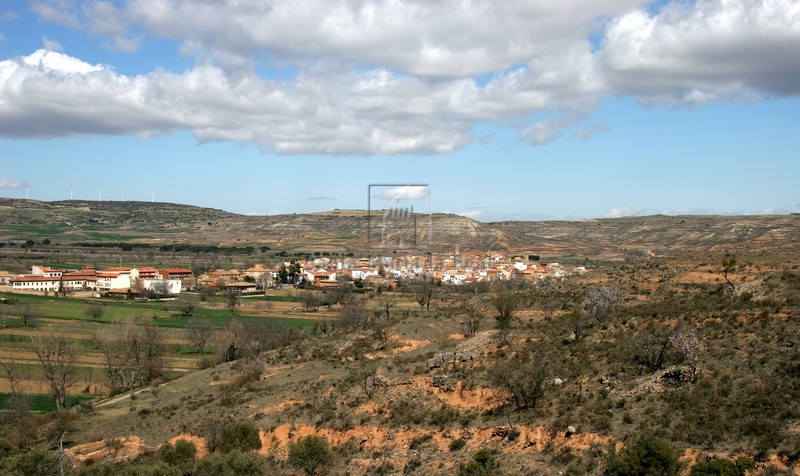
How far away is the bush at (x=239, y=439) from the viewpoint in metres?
24.6

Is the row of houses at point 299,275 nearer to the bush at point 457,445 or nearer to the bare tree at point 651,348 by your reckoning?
the bare tree at point 651,348

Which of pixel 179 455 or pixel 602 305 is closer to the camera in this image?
pixel 179 455

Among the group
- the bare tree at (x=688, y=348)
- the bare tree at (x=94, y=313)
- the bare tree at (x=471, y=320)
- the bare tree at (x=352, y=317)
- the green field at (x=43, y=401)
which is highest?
the bare tree at (x=688, y=348)

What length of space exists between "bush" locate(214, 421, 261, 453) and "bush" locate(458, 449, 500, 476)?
10031mm

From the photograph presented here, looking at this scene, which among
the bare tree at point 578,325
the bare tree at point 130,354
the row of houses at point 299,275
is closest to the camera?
the bare tree at point 578,325

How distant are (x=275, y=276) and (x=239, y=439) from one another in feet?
285

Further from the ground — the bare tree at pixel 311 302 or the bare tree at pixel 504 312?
the bare tree at pixel 504 312

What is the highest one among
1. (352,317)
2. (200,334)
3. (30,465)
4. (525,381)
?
(525,381)

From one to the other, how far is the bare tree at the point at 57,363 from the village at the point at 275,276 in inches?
1832

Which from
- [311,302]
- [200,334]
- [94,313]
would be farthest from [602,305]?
[94,313]

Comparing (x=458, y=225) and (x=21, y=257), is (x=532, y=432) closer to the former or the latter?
(x=458, y=225)

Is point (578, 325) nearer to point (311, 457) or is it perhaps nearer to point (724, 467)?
point (311, 457)

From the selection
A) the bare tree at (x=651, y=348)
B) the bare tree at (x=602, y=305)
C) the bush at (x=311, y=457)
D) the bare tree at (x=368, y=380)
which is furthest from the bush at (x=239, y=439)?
the bare tree at (x=602, y=305)

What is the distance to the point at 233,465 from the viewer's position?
21.0 m
